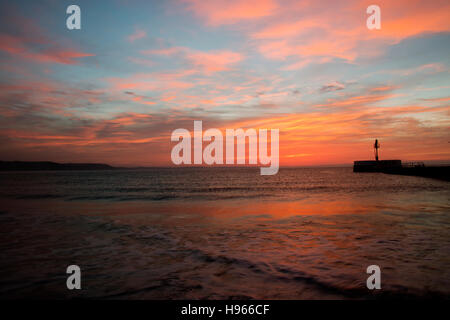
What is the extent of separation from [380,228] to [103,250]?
11.6 m

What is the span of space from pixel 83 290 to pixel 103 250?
369 centimetres

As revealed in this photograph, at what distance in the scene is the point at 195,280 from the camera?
682 cm

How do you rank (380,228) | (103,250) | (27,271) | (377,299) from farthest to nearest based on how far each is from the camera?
(380,228), (103,250), (27,271), (377,299)

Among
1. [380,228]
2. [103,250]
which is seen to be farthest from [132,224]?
[380,228]

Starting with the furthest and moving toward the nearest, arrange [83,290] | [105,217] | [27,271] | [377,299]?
[105,217]
[27,271]
[83,290]
[377,299]

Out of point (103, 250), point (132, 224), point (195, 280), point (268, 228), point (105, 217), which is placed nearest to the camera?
point (195, 280)

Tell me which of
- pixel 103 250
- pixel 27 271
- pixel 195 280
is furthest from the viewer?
pixel 103 250

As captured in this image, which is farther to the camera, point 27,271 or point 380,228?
point 380,228

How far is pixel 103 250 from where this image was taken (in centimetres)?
977
